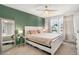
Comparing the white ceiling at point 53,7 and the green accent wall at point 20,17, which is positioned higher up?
the white ceiling at point 53,7

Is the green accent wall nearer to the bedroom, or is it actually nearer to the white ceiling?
the bedroom

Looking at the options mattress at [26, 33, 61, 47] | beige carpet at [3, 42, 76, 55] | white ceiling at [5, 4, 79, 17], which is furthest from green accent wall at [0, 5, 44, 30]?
beige carpet at [3, 42, 76, 55]

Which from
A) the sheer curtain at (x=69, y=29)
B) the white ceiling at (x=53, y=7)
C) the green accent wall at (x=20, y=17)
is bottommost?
the sheer curtain at (x=69, y=29)

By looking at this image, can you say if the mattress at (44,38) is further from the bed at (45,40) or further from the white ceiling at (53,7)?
the white ceiling at (53,7)

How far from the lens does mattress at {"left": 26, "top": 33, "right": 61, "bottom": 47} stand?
6.39ft

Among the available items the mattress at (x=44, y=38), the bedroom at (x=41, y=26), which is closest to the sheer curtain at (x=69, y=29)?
the bedroom at (x=41, y=26)

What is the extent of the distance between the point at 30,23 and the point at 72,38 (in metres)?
1.15

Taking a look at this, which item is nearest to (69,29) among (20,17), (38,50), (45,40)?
(45,40)

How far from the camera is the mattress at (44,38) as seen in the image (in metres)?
1.95

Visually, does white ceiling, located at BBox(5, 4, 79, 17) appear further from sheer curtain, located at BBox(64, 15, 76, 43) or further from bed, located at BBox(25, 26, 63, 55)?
bed, located at BBox(25, 26, 63, 55)

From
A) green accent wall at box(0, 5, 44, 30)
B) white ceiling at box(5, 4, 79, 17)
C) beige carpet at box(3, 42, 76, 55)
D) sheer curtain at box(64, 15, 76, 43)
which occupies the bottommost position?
beige carpet at box(3, 42, 76, 55)

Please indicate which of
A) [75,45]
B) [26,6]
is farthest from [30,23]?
[75,45]

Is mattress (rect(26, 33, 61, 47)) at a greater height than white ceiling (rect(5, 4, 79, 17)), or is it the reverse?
white ceiling (rect(5, 4, 79, 17))
